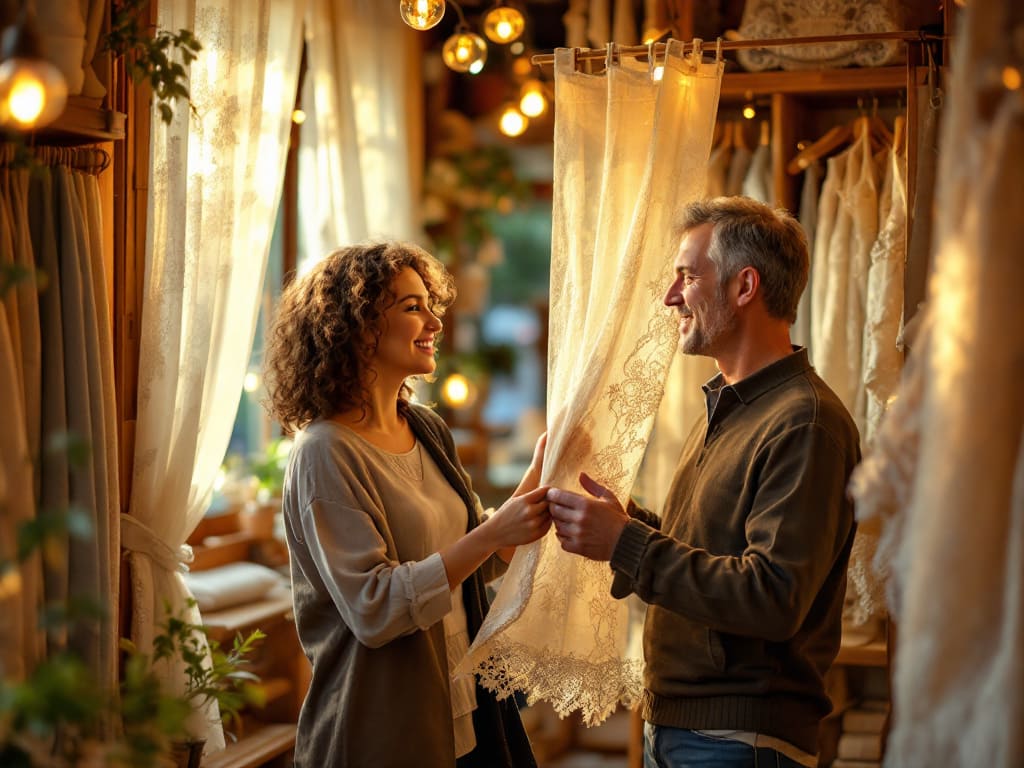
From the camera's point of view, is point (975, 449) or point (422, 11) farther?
point (422, 11)

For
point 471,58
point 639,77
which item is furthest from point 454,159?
point 639,77

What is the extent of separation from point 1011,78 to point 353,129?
2.95 m

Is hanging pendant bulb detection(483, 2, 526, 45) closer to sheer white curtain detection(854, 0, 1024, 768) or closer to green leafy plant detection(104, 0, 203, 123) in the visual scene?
green leafy plant detection(104, 0, 203, 123)

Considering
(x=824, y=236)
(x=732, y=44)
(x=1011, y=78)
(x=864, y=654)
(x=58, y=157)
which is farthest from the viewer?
(x=824, y=236)

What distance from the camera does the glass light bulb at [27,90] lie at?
1520 millimetres

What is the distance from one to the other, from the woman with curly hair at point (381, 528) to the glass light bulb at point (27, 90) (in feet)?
3.00

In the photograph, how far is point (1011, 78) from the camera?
1377mm

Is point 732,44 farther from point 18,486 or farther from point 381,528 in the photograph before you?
point 18,486

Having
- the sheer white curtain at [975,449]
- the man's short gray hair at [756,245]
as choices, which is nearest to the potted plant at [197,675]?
the sheer white curtain at [975,449]

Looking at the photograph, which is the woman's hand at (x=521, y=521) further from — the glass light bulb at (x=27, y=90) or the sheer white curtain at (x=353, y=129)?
the sheer white curtain at (x=353, y=129)

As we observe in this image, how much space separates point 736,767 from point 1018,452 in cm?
94

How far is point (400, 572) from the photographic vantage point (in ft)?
7.14

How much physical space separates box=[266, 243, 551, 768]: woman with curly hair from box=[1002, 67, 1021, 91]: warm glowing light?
1172mm

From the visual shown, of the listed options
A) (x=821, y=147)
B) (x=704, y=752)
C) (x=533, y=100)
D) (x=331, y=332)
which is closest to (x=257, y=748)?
(x=331, y=332)
